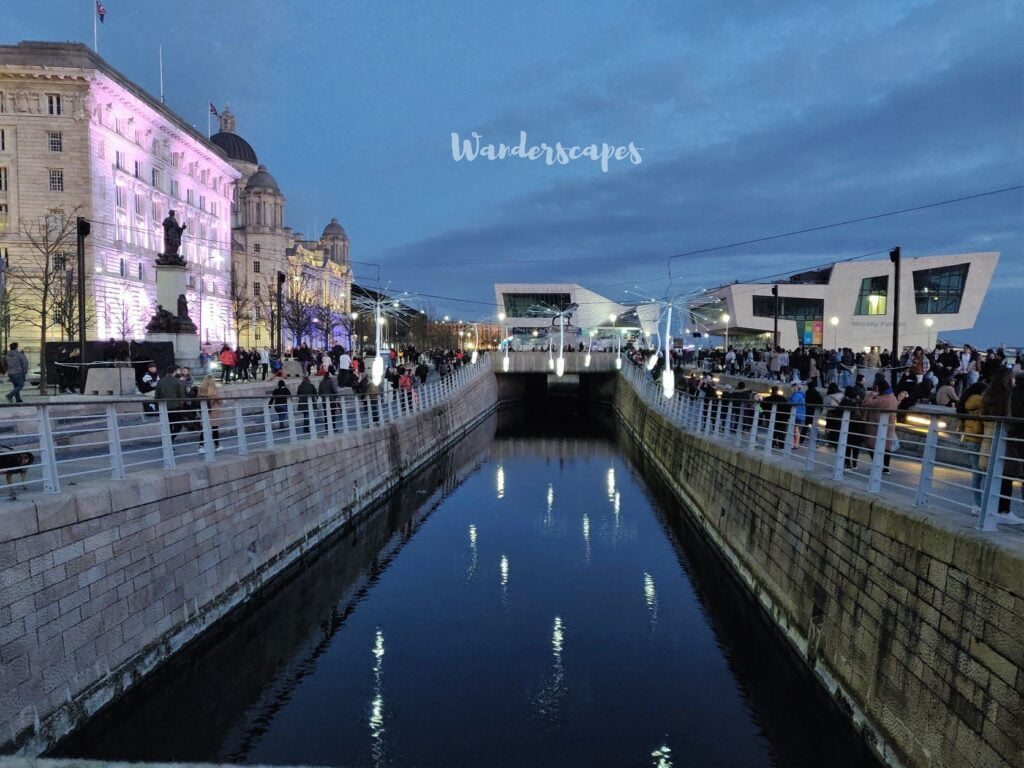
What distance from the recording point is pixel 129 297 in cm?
6297

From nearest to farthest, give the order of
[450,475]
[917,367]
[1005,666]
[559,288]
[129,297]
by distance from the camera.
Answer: [1005,666] → [917,367] → [450,475] → [129,297] → [559,288]

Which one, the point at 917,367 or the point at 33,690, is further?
the point at 917,367

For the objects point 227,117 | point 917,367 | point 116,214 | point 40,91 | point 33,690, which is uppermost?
point 227,117

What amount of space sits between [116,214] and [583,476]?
51133mm

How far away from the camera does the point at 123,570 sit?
30.4 ft

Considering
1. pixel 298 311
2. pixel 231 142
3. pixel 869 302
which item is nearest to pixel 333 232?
pixel 231 142

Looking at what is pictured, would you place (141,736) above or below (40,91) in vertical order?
below

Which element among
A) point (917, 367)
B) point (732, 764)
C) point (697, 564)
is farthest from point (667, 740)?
point (917, 367)

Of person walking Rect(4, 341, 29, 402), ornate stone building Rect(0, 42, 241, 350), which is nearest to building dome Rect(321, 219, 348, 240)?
ornate stone building Rect(0, 42, 241, 350)

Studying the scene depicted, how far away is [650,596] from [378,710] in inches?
267

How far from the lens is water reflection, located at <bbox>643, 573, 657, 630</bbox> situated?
13820 mm

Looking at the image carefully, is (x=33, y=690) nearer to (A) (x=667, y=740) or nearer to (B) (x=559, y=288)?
(A) (x=667, y=740)

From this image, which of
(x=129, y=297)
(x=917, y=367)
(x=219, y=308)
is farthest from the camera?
(x=219, y=308)

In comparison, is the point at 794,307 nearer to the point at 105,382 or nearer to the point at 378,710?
the point at 105,382
